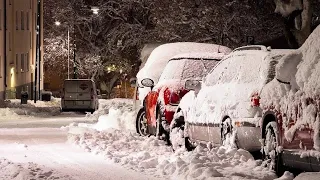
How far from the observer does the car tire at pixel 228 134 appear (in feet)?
37.4

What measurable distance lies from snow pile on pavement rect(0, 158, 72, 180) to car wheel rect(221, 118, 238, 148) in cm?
258

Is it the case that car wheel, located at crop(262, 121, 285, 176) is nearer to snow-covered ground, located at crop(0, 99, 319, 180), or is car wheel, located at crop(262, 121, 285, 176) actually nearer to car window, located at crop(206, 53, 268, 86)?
snow-covered ground, located at crop(0, 99, 319, 180)

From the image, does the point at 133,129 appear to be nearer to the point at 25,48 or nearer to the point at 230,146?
the point at 230,146

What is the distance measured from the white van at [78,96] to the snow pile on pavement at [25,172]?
23.7 meters

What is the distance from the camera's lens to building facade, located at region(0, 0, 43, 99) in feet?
143

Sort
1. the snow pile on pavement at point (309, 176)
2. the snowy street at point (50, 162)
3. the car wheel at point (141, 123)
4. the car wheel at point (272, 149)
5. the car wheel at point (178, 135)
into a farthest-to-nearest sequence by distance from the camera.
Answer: the car wheel at point (141, 123) < the car wheel at point (178, 135) < the snowy street at point (50, 162) < the car wheel at point (272, 149) < the snow pile on pavement at point (309, 176)

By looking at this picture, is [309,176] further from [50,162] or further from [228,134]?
[50,162]

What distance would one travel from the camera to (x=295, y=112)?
30.4 feet

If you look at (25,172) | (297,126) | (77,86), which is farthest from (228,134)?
(77,86)

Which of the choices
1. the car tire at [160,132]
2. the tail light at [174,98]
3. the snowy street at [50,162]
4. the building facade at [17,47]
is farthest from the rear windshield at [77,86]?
the tail light at [174,98]

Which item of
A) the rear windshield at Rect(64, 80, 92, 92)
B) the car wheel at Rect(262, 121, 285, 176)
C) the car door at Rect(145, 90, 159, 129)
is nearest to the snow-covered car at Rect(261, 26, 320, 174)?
the car wheel at Rect(262, 121, 285, 176)

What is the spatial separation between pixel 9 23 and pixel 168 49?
25868 mm

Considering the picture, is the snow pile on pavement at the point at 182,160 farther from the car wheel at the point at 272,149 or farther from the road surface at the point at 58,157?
the road surface at the point at 58,157

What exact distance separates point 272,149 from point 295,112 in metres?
1.04
